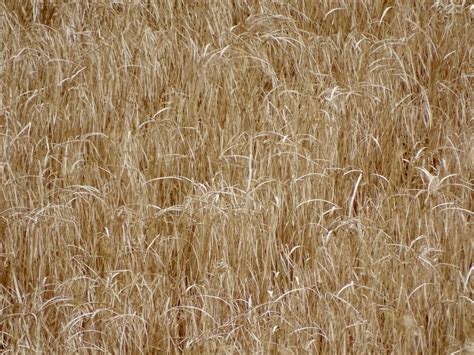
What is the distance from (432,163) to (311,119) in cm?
49

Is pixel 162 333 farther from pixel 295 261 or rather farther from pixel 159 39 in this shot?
pixel 159 39

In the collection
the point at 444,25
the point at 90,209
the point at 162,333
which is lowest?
the point at 162,333

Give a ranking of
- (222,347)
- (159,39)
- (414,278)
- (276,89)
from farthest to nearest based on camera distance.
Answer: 1. (159,39)
2. (276,89)
3. (414,278)
4. (222,347)

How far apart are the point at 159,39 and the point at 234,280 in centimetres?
149

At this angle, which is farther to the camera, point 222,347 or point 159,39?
point 159,39

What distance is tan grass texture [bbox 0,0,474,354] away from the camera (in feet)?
8.12

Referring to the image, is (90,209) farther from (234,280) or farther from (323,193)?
(323,193)

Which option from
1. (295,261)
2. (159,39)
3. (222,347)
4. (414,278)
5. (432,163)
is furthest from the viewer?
(159,39)

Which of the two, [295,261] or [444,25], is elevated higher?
[444,25]

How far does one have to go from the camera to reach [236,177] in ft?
9.91

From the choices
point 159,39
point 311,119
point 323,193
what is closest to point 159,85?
point 159,39

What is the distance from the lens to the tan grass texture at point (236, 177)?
8.12ft

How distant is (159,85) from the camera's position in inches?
139

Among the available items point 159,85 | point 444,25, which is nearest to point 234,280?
point 159,85
